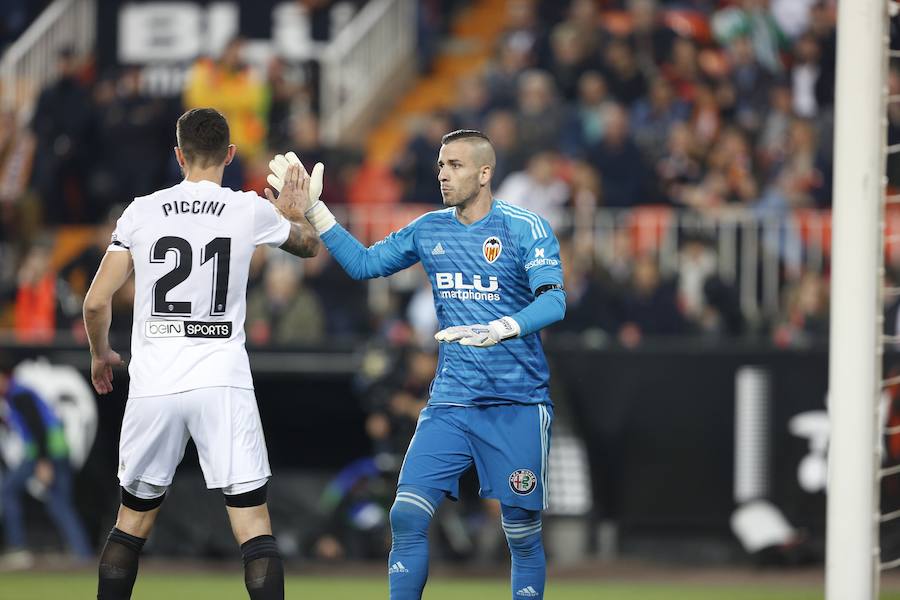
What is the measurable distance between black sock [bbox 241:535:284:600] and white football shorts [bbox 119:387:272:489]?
29cm

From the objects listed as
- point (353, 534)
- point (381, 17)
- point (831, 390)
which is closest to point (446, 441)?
point (831, 390)

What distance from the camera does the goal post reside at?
A: 755 centimetres

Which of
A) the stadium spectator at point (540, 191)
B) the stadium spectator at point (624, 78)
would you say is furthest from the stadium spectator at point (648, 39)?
the stadium spectator at point (540, 191)

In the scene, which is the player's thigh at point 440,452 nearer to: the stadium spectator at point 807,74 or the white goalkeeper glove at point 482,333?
the white goalkeeper glove at point 482,333

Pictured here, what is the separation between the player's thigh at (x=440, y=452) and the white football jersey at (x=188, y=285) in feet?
2.96

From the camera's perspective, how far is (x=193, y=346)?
21.8 feet

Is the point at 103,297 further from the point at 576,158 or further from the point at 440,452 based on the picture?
the point at 576,158

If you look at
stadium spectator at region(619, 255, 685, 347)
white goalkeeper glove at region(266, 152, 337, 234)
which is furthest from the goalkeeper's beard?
stadium spectator at region(619, 255, 685, 347)

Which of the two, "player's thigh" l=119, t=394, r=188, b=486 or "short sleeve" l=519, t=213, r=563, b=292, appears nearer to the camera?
"player's thigh" l=119, t=394, r=188, b=486

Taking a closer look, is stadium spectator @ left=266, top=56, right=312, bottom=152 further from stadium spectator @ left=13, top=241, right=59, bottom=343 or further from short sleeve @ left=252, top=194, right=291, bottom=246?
short sleeve @ left=252, top=194, right=291, bottom=246

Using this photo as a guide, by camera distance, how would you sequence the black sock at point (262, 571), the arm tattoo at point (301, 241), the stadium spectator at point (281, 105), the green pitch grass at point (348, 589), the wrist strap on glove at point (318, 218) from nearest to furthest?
the black sock at point (262, 571)
the arm tattoo at point (301, 241)
the wrist strap on glove at point (318, 218)
the green pitch grass at point (348, 589)
the stadium spectator at point (281, 105)

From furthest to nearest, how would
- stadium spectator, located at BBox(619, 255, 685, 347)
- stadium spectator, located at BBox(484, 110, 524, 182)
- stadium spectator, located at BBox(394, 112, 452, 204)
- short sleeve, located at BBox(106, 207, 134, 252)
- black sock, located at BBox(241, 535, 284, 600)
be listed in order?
stadium spectator, located at BBox(394, 112, 452, 204), stadium spectator, located at BBox(484, 110, 524, 182), stadium spectator, located at BBox(619, 255, 685, 347), short sleeve, located at BBox(106, 207, 134, 252), black sock, located at BBox(241, 535, 284, 600)

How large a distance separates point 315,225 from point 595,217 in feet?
21.3

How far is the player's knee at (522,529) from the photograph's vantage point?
23.8 ft
